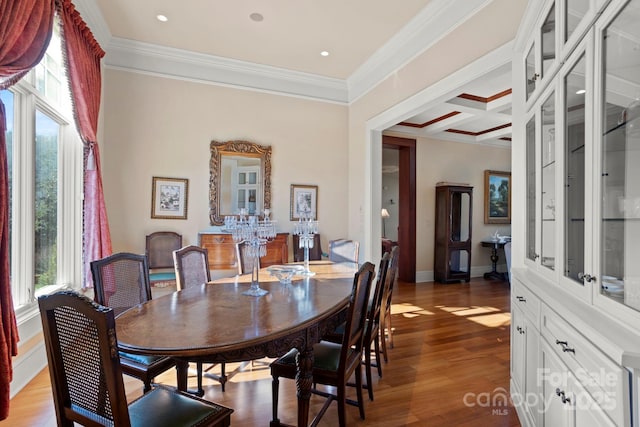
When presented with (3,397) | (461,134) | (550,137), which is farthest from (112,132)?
(461,134)

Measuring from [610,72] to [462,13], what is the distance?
7.27 feet

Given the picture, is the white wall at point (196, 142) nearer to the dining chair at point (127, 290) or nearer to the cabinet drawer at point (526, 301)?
the dining chair at point (127, 290)

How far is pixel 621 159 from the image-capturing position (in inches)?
48.3

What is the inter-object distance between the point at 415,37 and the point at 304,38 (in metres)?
1.30

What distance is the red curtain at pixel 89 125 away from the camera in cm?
320

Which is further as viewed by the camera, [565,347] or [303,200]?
[303,200]

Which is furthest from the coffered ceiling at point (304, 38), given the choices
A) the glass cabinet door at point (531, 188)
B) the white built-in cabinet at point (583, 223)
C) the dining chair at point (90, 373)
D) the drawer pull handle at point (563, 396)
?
the dining chair at point (90, 373)

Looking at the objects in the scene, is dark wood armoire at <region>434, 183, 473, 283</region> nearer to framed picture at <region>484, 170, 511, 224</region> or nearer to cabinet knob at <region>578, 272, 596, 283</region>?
framed picture at <region>484, 170, 511, 224</region>

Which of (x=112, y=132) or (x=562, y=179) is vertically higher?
(x=112, y=132)

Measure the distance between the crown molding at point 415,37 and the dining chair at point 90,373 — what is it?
343 cm

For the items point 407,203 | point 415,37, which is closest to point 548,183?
point 415,37

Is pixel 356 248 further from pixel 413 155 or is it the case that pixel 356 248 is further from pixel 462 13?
pixel 413 155

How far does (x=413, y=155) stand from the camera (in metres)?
6.29

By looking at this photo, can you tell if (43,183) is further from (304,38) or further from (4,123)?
(304,38)
